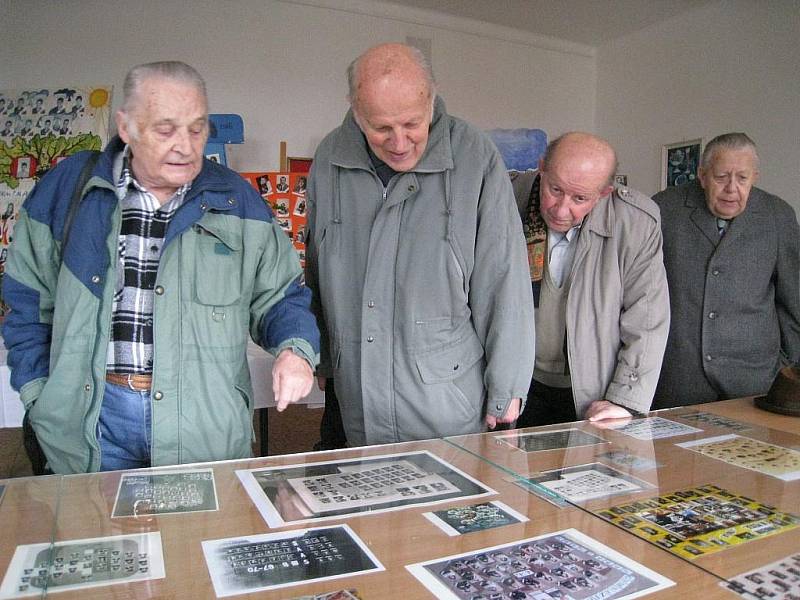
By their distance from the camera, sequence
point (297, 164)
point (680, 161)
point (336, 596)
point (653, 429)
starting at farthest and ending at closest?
point (680, 161)
point (297, 164)
point (653, 429)
point (336, 596)

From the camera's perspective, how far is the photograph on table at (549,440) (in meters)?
1.51

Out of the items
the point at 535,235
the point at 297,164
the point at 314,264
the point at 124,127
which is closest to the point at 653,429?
the point at 535,235

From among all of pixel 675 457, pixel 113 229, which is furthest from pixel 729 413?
pixel 113 229

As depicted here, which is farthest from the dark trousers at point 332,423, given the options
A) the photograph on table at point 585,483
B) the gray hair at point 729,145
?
the gray hair at point 729,145

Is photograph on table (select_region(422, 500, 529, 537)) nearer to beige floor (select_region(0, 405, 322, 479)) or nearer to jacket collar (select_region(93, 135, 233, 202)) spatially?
jacket collar (select_region(93, 135, 233, 202))

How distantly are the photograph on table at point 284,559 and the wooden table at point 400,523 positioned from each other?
0.05 feet

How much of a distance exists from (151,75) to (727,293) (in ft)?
6.09

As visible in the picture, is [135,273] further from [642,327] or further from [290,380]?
[642,327]

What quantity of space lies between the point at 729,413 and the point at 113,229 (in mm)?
1716

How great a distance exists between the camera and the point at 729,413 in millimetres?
1898

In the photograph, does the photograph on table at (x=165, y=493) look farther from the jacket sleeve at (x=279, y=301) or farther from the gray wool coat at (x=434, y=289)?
the gray wool coat at (x=434, y=289)

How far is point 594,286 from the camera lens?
1.87m

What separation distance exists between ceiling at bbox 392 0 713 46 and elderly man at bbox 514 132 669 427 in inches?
144

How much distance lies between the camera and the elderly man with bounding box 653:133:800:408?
2154mm
